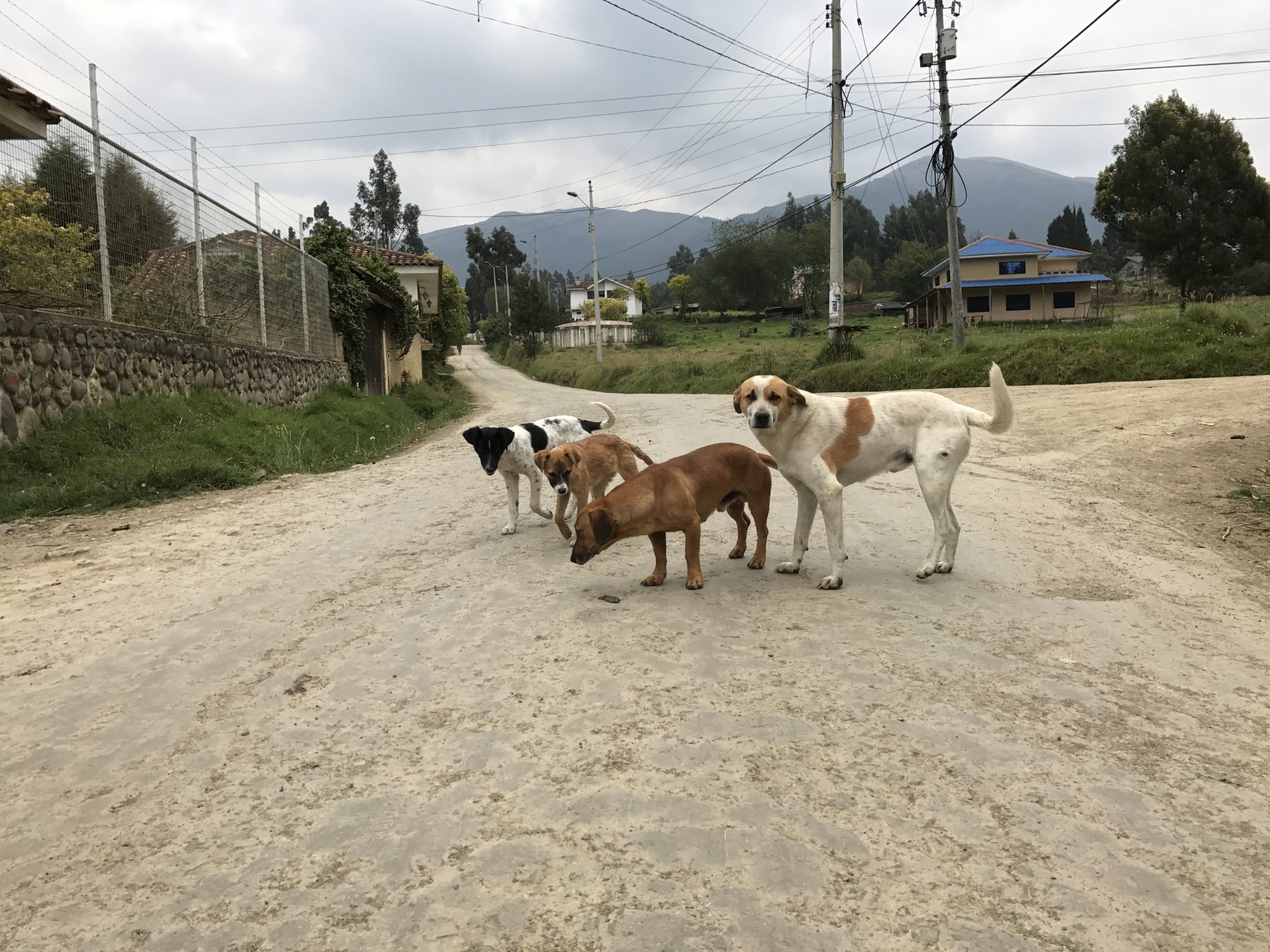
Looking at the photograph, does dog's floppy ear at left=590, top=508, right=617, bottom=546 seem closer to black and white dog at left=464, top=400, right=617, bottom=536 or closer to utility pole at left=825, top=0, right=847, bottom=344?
black and white dog at left=464, top=400, right=617, bottom=536

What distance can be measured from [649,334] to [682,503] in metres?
67.6

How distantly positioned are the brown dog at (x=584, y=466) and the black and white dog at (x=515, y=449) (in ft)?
1.14

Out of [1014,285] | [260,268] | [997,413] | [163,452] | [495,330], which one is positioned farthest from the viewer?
[495,330]

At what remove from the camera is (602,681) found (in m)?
3.74

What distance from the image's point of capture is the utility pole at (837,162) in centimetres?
2389

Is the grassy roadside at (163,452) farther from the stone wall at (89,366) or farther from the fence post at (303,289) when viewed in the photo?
the fence post at (303,289)

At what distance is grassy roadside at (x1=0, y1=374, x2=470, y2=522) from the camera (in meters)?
8.31

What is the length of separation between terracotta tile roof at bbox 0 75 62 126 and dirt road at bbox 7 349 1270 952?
4.83m

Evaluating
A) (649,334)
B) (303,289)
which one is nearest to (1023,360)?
(303,289)

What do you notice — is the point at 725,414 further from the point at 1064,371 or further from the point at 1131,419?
the point at 1064,371

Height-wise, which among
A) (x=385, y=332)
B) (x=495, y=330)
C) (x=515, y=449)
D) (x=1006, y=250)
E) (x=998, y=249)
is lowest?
(x=515, y=449)

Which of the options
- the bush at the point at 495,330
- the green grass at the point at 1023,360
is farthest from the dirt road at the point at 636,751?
the bush at the point at 495,330

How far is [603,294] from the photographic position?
137750 mm

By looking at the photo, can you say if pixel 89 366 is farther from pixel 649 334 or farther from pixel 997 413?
pixel 649 334
